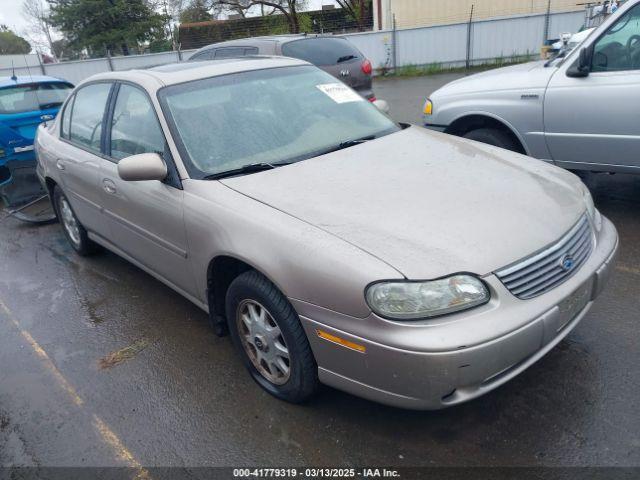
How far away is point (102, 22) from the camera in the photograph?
94.2ft

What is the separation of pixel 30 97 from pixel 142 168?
17.4 feet

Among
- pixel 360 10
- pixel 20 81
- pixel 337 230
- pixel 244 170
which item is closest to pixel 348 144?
pixel 244 170

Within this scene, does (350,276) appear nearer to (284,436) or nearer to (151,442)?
(284,436)

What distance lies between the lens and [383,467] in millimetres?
2268

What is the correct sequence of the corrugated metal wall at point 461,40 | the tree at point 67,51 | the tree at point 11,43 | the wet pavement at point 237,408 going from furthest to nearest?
the tree at point 11,43 < the tree at point 67,51 < the corrugated metal wall at point 461,40 < the wet pavement at point 237,408

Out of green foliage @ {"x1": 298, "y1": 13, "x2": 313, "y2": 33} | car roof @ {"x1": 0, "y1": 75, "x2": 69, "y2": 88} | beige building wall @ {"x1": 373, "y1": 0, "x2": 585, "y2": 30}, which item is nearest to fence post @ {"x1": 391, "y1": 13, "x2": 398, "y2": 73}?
beige building wall @ {"x1": 373, "y1": 0, "x2": 585, "y2": 30}

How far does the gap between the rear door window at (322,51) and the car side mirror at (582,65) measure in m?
4.61

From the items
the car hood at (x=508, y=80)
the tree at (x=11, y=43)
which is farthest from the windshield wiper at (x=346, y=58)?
the tree at (x=11, y=43)

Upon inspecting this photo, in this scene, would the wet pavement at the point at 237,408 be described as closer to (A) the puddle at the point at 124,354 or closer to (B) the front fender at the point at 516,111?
(A) the puddle at the point at 124,354

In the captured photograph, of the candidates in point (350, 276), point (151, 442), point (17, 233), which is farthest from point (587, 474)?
point (17, 233)

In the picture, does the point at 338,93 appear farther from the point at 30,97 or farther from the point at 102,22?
the point at 102,22

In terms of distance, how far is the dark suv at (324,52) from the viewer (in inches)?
315

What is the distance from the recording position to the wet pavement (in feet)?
7.67

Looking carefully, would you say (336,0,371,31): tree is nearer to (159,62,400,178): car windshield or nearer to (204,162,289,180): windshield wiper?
(159,62,400,178): car windshield
